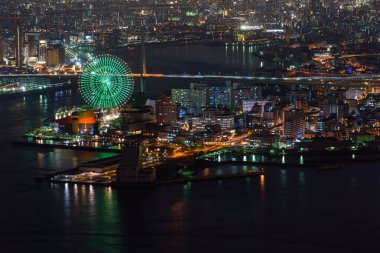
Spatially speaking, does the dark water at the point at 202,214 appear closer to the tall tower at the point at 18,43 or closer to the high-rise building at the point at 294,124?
the high-rise building at the point at 294,124

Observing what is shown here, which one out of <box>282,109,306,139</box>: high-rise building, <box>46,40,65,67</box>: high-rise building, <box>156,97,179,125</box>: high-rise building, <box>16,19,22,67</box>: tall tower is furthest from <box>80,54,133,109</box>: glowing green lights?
<box>16,19,22,67</box>: tall tower

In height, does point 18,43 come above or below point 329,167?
above

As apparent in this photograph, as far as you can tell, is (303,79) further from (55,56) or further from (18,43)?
A: (18,43)

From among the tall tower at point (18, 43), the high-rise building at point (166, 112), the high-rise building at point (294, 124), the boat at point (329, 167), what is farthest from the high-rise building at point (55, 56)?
the boat at point (329, 167)

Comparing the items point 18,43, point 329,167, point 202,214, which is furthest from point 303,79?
point 202,214

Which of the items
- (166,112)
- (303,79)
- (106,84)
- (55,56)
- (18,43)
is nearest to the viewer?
(166,112)
